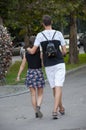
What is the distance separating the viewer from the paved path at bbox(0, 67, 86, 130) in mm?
8602

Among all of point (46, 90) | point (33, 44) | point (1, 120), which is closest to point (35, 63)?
point (33, 44)

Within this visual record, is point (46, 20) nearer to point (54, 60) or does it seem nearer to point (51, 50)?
point (51, 50)

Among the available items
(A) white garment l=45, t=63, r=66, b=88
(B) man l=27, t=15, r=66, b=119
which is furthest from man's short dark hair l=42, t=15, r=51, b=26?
(A) white garment l=45, t=63, r=66, b=88

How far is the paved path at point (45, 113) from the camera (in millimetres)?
8602

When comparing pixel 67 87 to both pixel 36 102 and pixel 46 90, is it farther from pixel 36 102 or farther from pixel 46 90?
pixel 36 102

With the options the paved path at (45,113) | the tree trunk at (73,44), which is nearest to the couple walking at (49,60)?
the paved path at (45,113)

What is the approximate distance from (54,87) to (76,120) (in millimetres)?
770

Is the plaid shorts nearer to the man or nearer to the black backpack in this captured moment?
the man

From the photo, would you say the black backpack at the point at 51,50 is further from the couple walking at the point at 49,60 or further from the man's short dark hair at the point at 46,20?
the man's short dark hair at the point at 46,20

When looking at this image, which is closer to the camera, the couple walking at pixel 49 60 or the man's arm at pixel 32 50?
the couple walking at pixel 49 60

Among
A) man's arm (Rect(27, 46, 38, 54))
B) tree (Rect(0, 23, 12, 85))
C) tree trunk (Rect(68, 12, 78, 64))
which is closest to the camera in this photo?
man's arm (Rect(27, 46, 38, 54))

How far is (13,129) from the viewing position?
8477mm

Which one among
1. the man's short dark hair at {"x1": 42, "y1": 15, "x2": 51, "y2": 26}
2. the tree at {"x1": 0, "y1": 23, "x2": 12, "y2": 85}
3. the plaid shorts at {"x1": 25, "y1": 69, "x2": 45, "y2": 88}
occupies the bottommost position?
the tree at {"x1": 0, "y1": 23, "x2": 12, "y2": 85}

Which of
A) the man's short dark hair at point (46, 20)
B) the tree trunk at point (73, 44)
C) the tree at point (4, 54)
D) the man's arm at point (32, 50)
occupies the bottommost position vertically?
the tree trunk at point (73, 44)
